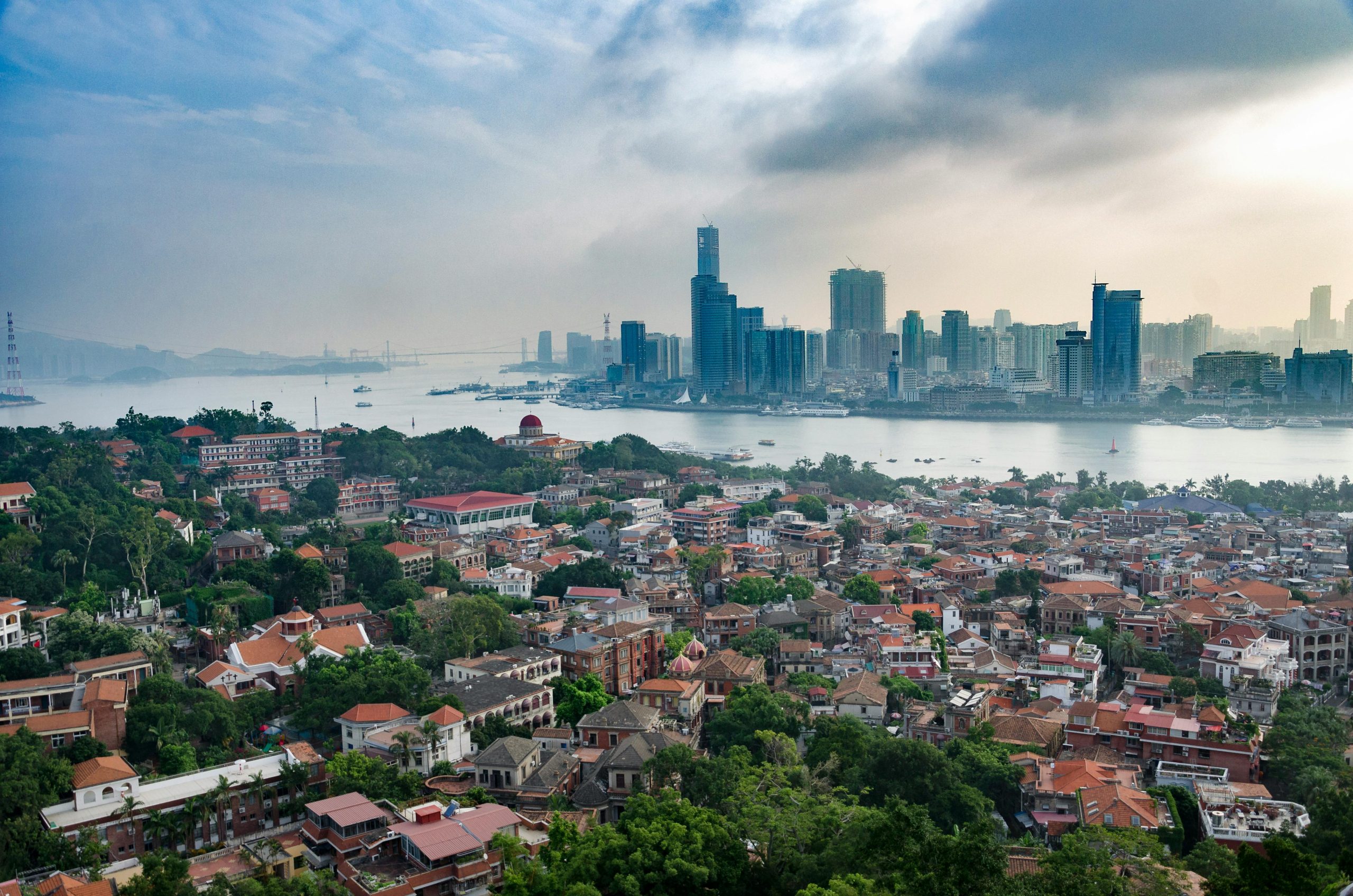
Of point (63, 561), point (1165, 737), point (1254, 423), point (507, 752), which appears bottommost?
point (1165, 737)

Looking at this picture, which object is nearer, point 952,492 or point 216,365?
point 952,492

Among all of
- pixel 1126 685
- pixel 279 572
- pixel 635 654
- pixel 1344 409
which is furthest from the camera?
pixel 1344 409

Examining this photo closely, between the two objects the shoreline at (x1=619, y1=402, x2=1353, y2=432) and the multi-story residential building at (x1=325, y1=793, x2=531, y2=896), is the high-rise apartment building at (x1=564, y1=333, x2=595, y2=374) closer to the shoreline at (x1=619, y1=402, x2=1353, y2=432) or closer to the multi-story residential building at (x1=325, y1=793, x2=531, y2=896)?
the shoreline at (x1=619, y1=402, x2=1353, y2=432)

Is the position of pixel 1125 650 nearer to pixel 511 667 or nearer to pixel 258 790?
pixel 511 667

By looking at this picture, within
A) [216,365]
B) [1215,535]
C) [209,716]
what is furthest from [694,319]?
[209,716]

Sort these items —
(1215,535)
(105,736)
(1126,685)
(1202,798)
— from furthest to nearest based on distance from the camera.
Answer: (1215,535), (1126,685), (105,736), (1202,798)

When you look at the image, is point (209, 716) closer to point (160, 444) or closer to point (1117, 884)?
point (1117, 884)

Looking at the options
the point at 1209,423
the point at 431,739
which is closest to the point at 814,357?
the point at 1209,423
